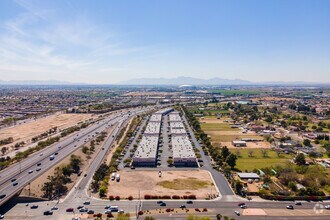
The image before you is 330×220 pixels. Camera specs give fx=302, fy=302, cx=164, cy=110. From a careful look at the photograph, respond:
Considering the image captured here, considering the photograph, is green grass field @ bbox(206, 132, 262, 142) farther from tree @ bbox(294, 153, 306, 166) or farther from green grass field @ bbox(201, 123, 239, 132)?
tree @ bbox(294, 153, 306, 166)

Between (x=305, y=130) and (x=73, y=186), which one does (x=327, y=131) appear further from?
(x=73, y=186)

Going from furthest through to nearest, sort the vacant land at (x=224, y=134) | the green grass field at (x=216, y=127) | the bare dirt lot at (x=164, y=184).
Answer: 1. the green grass field at (x=216, y=127)
2. the vacant land at (x=224, y=134)
3. the bare dirt lot at (x=164, y=184)

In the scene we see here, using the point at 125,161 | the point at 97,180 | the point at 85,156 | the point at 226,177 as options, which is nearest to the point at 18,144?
the point at 85,156

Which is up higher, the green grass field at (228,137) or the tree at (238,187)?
the tree at (238,187)

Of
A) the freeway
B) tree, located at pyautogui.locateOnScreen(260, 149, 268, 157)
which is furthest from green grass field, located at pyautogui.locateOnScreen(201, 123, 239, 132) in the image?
the freeway

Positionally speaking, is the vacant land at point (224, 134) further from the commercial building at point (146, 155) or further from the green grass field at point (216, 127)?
the commercial building at point (146, 155)

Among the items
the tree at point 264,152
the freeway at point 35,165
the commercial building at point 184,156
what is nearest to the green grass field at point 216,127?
the tree at point 264,152
